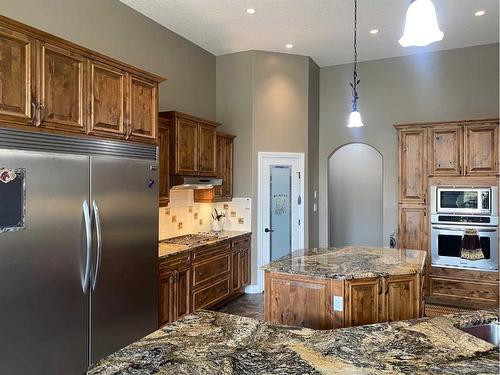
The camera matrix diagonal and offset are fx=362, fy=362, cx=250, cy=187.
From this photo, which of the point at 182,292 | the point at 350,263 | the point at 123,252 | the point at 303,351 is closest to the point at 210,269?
the point at 182,292

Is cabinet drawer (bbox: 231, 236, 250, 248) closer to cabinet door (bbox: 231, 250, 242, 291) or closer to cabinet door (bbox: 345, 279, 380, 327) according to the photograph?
cabinet door (bbox: 231, 250, 242, 291)

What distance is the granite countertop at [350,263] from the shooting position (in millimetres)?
2979

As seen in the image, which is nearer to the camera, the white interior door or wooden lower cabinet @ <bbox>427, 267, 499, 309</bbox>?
wooden lower cabinet @ <bbox>427, 267, 499, 309</bbox>

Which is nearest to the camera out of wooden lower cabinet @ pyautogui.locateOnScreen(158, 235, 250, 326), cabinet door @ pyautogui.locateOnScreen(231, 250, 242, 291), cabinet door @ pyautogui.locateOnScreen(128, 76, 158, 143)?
cabinet door @ pyautogui.locateOnScreen(128, 76, 158, 143)

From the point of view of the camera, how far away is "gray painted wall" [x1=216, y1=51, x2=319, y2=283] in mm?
5680

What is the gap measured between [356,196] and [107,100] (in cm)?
601

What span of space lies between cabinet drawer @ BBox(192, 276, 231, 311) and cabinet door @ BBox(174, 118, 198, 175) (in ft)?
4.88

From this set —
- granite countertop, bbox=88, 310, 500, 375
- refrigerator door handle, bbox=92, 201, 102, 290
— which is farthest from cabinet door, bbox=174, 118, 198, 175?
granite countertop, bbox=88, 310, 500, 375

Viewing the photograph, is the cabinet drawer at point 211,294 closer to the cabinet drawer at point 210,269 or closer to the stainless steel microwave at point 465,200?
the cabinet drawer at point 210,269

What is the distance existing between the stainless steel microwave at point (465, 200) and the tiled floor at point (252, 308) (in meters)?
1.30

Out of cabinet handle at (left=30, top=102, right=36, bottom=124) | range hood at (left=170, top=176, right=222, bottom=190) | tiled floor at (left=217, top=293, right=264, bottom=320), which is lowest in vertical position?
tiled floor at (left=217, top=293, right=264, bottom=320)

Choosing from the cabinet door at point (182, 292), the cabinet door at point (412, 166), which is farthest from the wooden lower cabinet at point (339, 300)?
the cabinet door at point (412, 166)

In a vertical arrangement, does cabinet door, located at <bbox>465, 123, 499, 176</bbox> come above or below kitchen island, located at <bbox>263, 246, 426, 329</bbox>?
above

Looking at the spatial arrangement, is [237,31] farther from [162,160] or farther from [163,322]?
[163,322]
